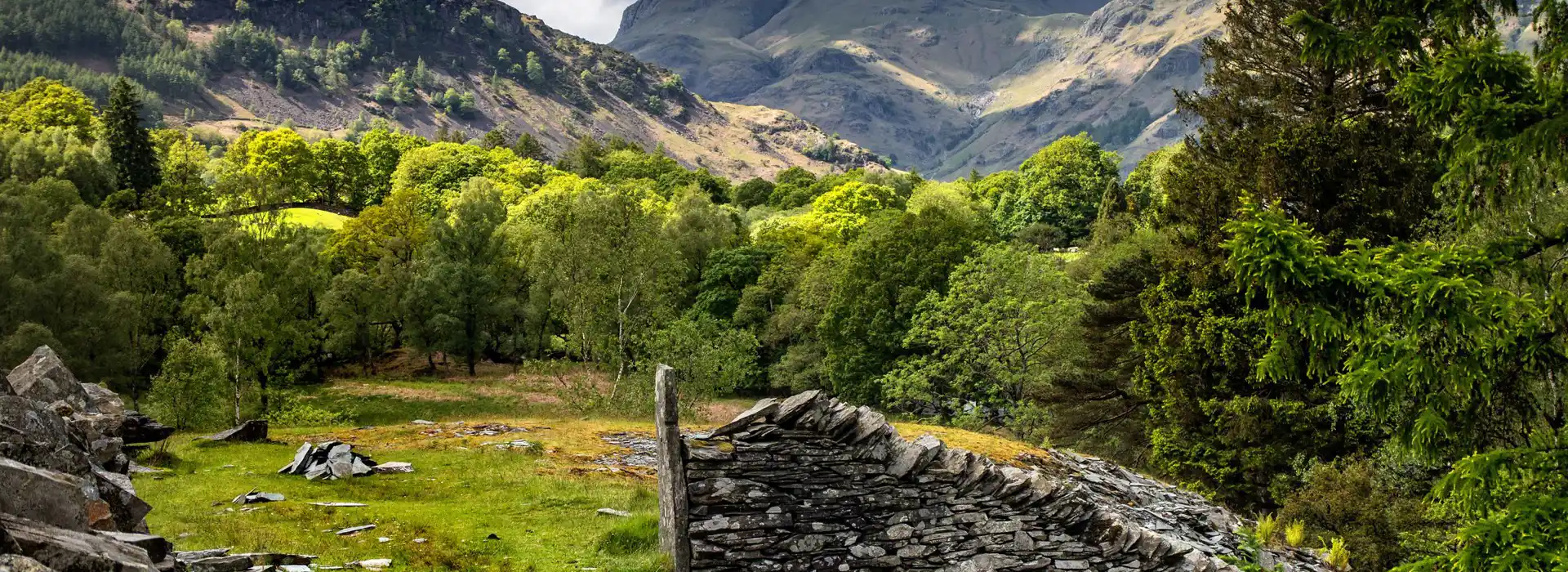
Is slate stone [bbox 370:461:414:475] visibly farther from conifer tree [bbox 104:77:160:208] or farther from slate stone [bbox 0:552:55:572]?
conifer tree [bbox 104:77:160:208]

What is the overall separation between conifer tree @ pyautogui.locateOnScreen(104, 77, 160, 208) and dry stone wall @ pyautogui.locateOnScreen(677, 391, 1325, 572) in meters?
80.5

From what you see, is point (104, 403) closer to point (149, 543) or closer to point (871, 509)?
point (149, 543)

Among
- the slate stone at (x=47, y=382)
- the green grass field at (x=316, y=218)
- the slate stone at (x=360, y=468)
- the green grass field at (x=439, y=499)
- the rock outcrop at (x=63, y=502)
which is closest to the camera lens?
the rock outcrop at (x=63, y=502)

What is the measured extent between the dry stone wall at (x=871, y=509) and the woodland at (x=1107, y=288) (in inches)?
146

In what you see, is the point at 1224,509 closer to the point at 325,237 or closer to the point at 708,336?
the point at 708,336

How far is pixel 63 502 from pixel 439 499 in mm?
12312

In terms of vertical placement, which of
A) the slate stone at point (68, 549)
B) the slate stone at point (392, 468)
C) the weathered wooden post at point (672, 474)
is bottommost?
the slate stone at point (392, 468)

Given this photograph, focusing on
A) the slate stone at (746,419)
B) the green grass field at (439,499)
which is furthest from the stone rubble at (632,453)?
the slate stone at (746,419)

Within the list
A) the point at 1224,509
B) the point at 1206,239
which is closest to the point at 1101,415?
the point at 1206,239

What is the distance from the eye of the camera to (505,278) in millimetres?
67562

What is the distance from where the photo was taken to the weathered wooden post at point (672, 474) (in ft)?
42.7

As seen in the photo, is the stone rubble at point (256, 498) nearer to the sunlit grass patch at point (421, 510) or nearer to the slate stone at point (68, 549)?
the sunlit grass patch at point (421, 510)

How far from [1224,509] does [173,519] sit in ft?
71.0

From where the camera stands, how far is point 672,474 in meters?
13.0
